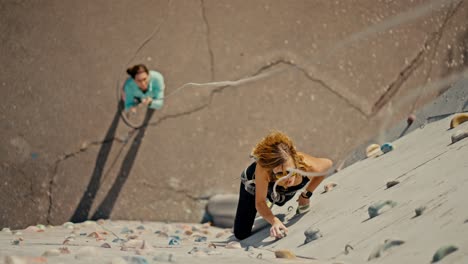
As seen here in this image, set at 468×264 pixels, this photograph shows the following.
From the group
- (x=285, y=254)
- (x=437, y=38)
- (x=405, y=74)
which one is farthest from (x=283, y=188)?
(x=437, y=38)

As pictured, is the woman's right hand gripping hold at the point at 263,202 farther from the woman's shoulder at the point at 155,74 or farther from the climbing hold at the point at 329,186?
the woman's shoulder at the point at 155,74

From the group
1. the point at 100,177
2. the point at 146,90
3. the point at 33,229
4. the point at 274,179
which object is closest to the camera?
the point at 274,179

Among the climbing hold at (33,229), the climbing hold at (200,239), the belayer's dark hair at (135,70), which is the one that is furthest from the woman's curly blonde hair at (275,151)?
the climbing hold at (33,229)

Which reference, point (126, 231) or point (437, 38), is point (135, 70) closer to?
point (126, 231)

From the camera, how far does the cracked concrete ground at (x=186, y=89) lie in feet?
14.5

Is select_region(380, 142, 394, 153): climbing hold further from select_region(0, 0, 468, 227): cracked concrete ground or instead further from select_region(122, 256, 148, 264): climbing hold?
select_region(122, 256, 148, 264): climbing hold

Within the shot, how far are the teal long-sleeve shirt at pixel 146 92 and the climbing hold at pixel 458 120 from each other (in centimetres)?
168

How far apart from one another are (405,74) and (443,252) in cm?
314

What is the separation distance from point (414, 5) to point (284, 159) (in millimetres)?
2505

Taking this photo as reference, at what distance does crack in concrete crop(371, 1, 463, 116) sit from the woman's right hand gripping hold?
203 centimetres

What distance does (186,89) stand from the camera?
179 inches

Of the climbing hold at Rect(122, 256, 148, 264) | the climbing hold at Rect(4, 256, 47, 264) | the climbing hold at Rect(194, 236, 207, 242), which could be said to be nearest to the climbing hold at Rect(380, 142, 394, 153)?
the climbing hold at Rect(194, 236, 207, 242)

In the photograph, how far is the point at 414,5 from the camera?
492cm

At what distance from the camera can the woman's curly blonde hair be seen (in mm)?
2773
